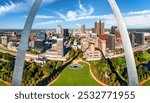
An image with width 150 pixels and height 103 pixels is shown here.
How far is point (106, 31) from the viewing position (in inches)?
236

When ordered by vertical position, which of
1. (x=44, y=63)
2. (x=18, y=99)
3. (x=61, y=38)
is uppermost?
(x=61, y=38)

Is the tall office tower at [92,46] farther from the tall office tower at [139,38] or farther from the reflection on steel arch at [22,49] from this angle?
the reflection on steel arch at [22,49]

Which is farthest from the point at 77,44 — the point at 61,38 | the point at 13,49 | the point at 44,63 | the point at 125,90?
the point at 125,90

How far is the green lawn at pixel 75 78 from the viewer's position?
233 inches

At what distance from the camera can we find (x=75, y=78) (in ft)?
19.7

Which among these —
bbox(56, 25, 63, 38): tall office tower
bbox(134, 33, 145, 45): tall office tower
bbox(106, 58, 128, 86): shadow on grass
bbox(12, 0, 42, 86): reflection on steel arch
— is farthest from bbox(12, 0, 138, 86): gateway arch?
bbox(56, 25, 63, 38): tall office tower

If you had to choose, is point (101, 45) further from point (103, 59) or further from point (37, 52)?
point (37, 52)

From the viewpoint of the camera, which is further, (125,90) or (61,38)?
(61,38)

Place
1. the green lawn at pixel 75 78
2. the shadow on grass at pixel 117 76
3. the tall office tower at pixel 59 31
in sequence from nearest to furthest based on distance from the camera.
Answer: the shadow on grass at pixel 117 76
the green lawn at pixel 75 78
the tall office tower at pixel 59 31

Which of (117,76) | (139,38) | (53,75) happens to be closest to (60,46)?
(53,75)

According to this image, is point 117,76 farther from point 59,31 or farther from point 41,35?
point 41,35

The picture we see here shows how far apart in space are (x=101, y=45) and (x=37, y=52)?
115 centimetres

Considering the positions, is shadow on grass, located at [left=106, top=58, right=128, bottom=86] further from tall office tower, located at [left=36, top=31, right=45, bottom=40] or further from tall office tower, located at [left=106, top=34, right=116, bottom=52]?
tall office tower, located at [left=36, top=31, right=45, bottom=40]

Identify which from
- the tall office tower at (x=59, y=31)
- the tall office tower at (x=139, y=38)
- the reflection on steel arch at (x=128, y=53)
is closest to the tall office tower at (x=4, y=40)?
the tall office tower at (x=59, y=31)
